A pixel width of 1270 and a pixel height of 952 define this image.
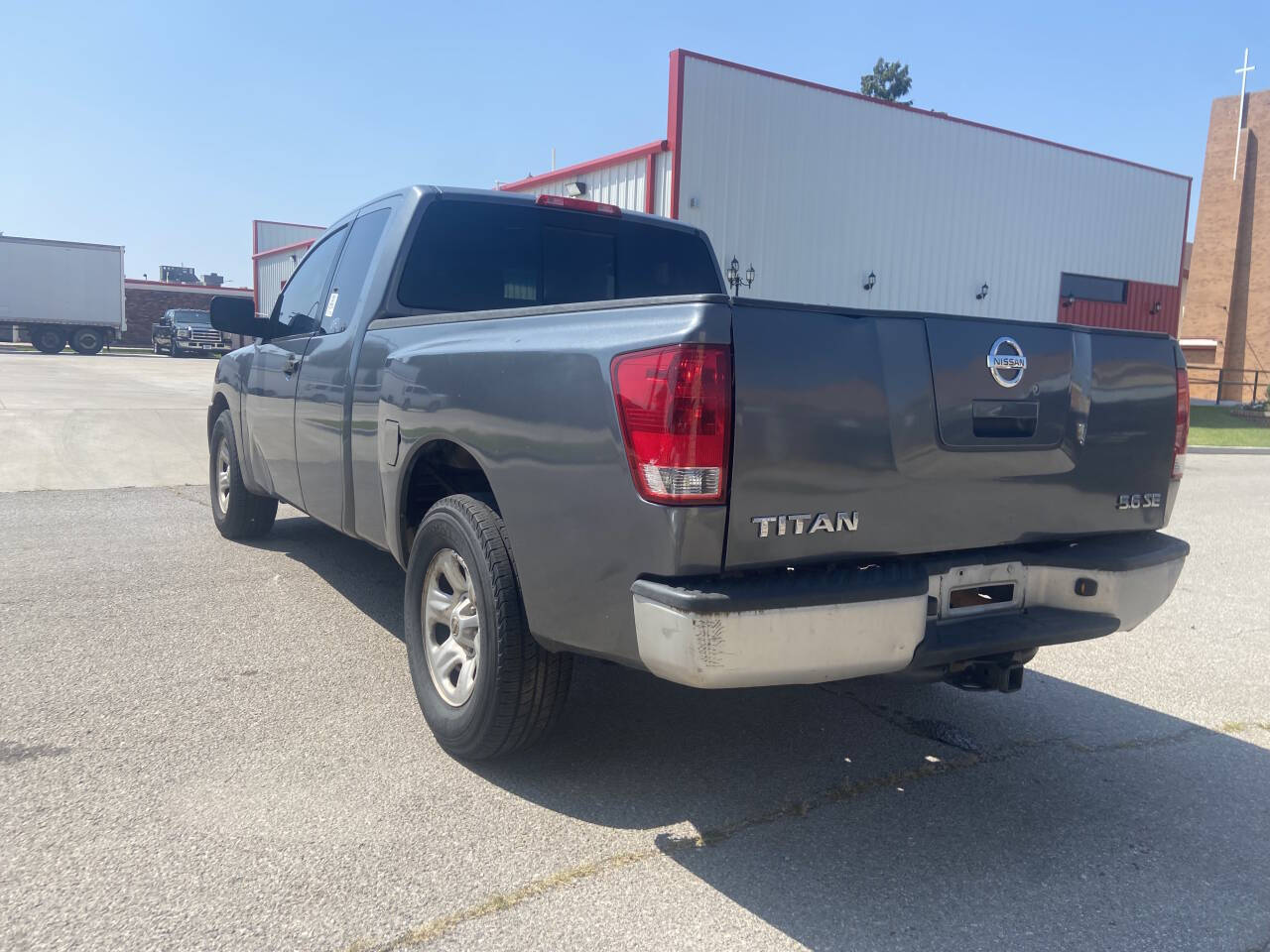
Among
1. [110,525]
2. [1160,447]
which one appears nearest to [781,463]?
[1160,447]

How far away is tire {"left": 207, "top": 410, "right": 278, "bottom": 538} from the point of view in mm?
6344

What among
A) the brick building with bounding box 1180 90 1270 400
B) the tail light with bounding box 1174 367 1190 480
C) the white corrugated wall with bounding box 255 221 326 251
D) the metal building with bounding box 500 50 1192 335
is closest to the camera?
the tail light with bounding box 1174 367 1190 480

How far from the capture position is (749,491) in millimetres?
A: 2477

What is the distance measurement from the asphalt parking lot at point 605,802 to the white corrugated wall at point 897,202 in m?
13.6

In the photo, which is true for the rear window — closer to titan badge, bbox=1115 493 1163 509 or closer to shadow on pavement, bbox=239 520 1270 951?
shadow on pavement, bbox=239 520 1270 951

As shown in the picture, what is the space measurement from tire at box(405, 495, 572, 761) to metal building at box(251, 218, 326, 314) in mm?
33590

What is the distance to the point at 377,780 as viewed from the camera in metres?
3.19

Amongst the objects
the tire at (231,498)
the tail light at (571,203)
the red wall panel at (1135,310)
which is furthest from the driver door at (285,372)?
the red wall panel at (1135,310)

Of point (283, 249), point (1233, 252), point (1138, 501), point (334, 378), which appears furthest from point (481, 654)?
point (283, 249)

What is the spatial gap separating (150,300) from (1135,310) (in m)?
43.0

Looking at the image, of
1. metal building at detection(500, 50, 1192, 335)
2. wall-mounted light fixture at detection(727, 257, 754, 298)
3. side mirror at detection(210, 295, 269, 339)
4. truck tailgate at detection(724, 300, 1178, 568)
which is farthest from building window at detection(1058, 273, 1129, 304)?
truck tailgate at detection(724, 300, 1178, 568)

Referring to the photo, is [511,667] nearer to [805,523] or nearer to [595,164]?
[805,523]

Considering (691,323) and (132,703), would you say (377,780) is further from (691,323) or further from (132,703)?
(691,323)

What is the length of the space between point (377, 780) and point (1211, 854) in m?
2.57
